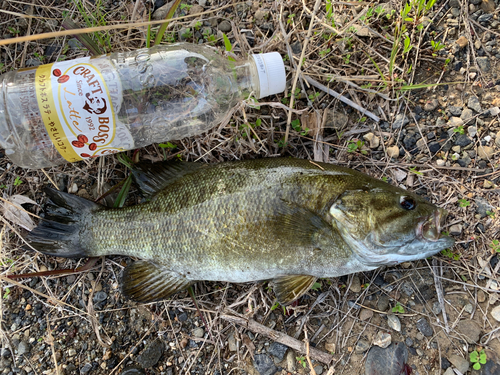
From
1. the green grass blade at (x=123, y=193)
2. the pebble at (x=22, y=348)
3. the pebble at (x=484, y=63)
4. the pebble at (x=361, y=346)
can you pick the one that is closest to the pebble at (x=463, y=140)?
the pebble at (x=484, y=63)

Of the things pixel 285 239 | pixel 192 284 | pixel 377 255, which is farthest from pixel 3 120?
pixel 377 255

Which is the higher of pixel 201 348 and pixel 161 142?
pixel 161 142

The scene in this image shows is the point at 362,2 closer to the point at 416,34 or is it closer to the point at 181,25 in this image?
the point at 416,34

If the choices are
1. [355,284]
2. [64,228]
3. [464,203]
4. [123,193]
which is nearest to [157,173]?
[123,193]

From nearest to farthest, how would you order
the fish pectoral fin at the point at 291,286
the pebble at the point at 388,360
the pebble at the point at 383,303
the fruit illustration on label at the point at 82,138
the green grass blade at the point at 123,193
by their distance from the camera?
the fruit illustration on label at the point at 82,138 < the fish pectoral fin at the point at 291,286 < the pebble at the point at 388,360 < the pebble at the point at 383,303 < the green grass blade at the point at 123,193

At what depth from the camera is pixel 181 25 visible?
2.88 meters

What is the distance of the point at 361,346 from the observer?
8.66ft

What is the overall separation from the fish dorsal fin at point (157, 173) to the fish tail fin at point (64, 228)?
1.25 feet

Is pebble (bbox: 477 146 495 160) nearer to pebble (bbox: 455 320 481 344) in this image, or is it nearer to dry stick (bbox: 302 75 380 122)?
dry stick (bbox: 302 75 380 122)

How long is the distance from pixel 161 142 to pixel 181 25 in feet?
3.38

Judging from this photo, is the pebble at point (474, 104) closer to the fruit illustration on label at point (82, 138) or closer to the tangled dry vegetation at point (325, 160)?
the tangled dry vegetation at point (325, 160)

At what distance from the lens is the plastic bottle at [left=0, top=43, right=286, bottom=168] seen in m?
2.26

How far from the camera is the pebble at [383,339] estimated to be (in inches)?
103

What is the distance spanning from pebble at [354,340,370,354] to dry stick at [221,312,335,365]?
0.66 feet
